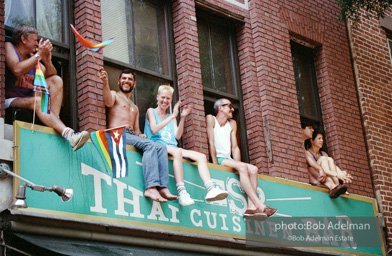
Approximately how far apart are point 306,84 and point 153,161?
16.7ft

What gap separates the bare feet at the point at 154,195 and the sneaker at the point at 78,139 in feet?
3.72

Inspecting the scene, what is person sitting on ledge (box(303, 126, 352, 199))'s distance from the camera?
34.9ft

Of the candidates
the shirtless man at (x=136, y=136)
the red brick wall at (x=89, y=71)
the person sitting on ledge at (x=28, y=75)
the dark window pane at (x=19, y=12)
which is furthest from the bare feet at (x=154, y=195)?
the dark window pane at (x=19, y=12)

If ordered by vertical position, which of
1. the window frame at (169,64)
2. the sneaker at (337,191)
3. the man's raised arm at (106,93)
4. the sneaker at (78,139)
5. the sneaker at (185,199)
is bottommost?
the sneaker at (185,199)

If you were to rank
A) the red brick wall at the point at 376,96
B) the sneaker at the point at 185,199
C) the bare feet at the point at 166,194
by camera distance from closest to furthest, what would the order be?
1. the bare feet at the point at 166,194
2. the sneaker at the point at 185,199
3. the red brick wall at the point at 376,96

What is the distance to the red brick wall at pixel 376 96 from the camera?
11.9 meters

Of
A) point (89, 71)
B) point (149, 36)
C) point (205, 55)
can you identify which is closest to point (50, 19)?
point (89, 71)

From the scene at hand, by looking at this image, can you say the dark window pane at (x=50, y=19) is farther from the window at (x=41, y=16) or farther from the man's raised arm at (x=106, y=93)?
the man's raised arm at (x=106, y=93)

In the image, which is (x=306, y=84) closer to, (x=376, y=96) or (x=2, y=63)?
(x=376, y=96)

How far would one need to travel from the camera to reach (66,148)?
734 cm

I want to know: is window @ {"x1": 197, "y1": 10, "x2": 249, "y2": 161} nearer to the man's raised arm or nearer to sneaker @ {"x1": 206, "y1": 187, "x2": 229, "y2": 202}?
the man's raised arm

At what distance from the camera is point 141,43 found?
9.83 m

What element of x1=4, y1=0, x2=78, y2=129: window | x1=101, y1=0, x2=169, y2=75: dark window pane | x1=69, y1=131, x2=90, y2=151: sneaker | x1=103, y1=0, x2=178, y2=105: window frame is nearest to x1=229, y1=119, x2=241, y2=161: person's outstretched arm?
x1=103, y1=0, x2=178, y2=105: window frame

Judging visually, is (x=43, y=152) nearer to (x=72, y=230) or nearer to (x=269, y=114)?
(x=72, y=230)
